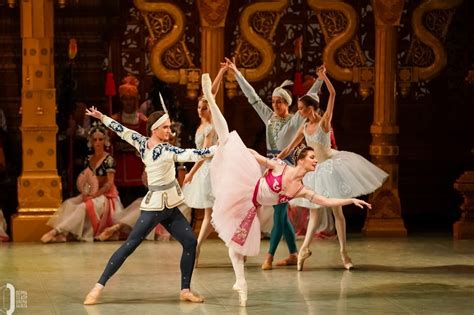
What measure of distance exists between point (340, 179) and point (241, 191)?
204 centimetres

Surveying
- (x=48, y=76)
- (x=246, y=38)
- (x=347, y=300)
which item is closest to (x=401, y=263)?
(x=347, y=300)

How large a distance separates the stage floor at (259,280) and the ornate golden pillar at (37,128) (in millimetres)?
418

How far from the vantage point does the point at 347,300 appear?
8742 mm

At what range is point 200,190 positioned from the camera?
10.6m

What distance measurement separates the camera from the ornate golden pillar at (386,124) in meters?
12.4

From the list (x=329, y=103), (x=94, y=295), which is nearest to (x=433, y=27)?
(x=329, y=103)

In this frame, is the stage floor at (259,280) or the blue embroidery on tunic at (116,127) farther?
the blue embroidery on tunic at (116,127)

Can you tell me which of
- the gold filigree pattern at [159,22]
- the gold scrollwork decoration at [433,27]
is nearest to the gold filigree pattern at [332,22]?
the gold scrollwork decoration at [433,27]

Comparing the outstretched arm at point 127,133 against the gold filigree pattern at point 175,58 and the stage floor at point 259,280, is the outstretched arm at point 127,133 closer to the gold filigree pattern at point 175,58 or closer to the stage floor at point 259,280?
the stage floor at point 259,280

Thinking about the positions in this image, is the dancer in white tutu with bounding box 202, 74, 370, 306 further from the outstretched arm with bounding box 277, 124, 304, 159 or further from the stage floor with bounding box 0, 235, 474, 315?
the outstretched arm with bounding box 277, 124, 304, 159

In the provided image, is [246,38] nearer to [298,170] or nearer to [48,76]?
[48,76]

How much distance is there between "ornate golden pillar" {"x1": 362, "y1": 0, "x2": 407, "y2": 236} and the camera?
12406mm

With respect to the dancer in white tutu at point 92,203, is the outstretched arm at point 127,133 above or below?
above

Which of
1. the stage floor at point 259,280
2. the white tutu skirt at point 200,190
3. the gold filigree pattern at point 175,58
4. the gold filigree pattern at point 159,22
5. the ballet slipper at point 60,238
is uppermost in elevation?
the gold filigree pattern at point 159,22
